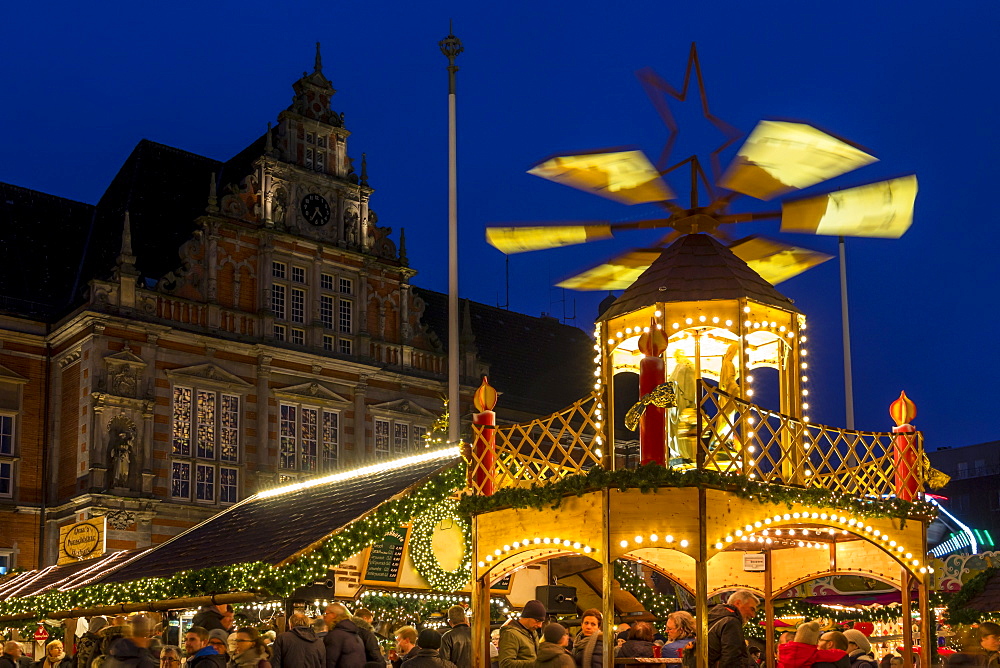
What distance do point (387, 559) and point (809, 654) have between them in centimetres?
722

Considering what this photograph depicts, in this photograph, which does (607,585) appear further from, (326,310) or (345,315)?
(345,315)

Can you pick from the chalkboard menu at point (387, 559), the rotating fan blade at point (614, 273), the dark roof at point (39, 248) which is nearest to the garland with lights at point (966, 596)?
the rotating fan blade at point (614, 273)

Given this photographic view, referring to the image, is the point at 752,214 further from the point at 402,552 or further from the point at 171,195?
the point at 171,195

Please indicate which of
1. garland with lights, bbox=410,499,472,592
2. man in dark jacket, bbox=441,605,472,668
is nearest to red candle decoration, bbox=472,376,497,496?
man in dark jacket, bbox=441,605,472,668

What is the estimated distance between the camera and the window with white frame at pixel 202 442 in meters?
28.2

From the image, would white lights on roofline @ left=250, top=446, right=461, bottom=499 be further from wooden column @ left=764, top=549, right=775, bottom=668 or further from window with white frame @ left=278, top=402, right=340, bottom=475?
window with white frame @ left=278, top=402, right=340, bottom=475

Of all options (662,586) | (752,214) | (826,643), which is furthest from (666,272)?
(662,586)

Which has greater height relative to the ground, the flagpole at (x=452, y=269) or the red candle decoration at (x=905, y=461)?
the flagpole at (x=452, y=269)

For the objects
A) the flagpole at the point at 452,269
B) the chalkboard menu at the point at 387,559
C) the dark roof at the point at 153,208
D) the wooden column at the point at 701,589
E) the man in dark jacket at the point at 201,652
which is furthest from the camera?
the dark roof at the point at 153,208

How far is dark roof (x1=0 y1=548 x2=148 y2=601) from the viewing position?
1939 centimetres

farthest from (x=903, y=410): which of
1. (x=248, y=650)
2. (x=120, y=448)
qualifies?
(x=120, y=448)

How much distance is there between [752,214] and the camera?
13938 millimetres

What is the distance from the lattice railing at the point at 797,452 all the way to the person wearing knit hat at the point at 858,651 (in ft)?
4.42

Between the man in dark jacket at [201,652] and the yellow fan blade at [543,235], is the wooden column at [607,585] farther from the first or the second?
the yellow fan blade at [543,235]
